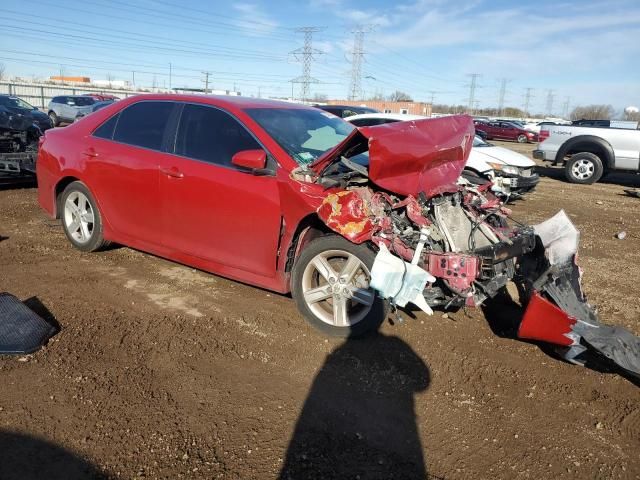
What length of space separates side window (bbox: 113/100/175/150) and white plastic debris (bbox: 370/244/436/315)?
7.91 ft

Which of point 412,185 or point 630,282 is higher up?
point 412,185

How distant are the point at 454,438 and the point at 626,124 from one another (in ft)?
67.1

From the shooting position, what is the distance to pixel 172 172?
4305 mm

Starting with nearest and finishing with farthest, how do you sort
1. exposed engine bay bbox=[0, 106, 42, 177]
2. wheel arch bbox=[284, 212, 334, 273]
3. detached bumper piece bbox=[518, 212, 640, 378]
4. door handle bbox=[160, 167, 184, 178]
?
1. detached bumper piece bbox=[518, 212, 640, 378]
2. wheel arch bbox=[284, 212, 334, 273]
3. door handle bbox=[160, 167, 184, 178]
4. exposed engine bay bbox=[0, 106, 42, 177]

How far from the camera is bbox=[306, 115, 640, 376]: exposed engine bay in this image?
330 centimetres

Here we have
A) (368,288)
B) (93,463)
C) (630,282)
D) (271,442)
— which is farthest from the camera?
(630,282)

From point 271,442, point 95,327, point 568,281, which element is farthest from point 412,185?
point 95,327

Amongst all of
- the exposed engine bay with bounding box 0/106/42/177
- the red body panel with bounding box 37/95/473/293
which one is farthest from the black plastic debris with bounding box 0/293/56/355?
the exposed engine bay with bounding box 0/106/42/177

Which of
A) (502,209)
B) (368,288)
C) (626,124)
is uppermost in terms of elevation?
(626,124)

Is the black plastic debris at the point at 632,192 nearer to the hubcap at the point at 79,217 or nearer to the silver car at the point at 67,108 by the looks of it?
the hubcap at the point at 79,217

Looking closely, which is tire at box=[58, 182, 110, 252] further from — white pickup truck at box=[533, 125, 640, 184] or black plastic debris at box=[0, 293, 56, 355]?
white pickup truck at box=[533, 125, 640, 184]

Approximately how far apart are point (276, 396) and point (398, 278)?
3.60 ft

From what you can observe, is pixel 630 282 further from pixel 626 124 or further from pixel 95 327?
pixel 626 124

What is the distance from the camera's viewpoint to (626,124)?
19.1 meters
